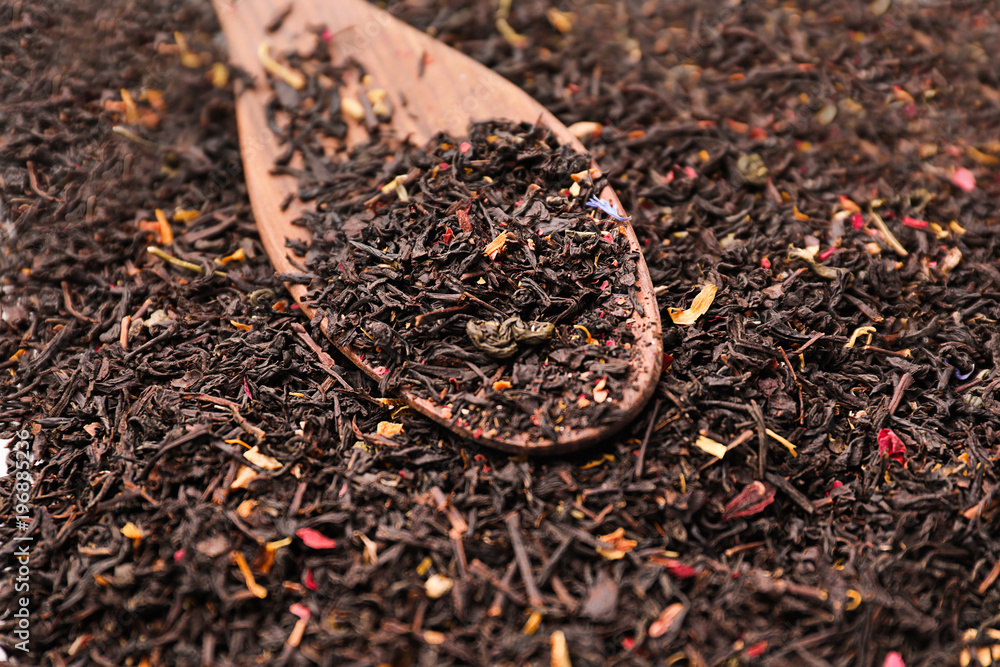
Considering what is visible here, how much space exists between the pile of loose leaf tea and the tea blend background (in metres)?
0.24

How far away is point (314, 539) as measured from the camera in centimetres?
273

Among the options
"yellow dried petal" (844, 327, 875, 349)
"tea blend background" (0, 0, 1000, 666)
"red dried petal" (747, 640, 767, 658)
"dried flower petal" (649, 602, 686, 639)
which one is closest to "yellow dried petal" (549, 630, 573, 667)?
"tea blend background" (0, 0, 1000, 666)

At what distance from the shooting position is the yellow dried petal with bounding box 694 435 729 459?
2.86m

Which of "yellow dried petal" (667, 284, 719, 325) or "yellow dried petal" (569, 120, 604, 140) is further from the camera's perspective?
"yellow dried petal" (569, 120, 604, 140)

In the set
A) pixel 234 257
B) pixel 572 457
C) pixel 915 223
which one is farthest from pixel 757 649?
pixel 234 257

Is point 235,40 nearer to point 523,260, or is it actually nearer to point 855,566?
point 523,260

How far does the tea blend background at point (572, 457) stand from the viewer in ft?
8.68

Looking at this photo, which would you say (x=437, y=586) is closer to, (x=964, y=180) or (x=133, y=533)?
(x=133, y=533)

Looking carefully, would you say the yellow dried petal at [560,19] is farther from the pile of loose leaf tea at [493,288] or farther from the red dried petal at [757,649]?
the red dried petal at [757,649]

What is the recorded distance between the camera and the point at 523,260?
322cm

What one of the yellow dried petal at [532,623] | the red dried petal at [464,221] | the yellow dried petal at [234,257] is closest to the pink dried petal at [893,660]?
the yellow dried petal at [532,623]

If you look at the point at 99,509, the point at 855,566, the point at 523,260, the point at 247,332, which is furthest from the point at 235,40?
the point at 855,566

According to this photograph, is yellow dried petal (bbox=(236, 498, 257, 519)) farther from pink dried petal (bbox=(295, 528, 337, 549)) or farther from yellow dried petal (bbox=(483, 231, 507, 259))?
yellow dried petal (bbox=(483, 231, 507, 259))

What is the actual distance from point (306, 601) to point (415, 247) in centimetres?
165
